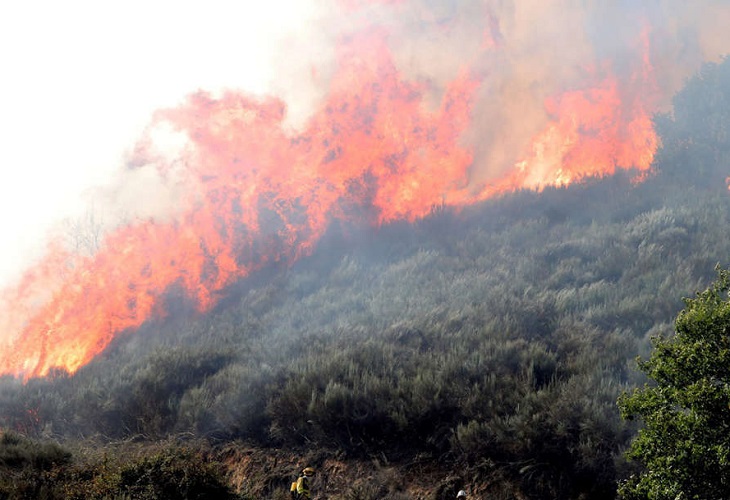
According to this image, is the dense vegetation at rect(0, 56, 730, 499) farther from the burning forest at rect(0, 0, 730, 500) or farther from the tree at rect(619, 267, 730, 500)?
the tree at rect(619, 267, 730, 500)

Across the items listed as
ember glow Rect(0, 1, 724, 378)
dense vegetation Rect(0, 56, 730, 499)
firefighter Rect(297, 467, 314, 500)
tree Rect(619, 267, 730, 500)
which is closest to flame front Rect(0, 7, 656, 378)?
ember glow Rect(0, 1, 724, 378)

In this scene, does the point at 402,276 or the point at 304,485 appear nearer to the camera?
the point at 304,485

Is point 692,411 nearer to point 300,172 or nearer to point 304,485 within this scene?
point 304,485

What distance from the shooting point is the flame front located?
16562 millimetres

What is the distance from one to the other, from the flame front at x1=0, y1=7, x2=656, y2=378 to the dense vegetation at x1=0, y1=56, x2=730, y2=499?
3.23 feet

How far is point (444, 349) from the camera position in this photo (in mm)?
10375

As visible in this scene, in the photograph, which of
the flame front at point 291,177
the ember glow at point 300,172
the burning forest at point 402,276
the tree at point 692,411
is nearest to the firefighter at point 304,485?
the burning forest at point 402,276

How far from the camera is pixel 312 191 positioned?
19938 mm

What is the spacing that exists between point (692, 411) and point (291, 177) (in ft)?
54.4

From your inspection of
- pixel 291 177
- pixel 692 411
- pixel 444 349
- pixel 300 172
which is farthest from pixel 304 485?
pixel 300 172

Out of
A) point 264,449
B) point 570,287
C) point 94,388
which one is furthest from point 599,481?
point 94,388

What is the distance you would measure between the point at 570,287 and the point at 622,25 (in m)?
21.8

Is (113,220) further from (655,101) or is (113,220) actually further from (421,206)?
(655,101)

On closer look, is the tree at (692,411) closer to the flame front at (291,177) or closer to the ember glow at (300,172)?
the ember glow at (300,172)
